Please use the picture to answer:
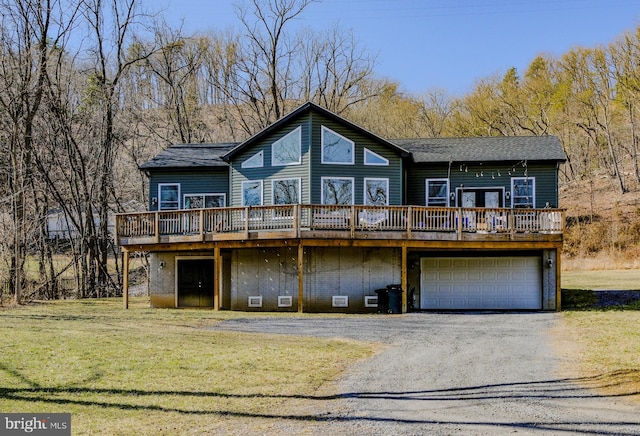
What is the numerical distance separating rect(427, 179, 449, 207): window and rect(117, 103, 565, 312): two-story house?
0.12 feet

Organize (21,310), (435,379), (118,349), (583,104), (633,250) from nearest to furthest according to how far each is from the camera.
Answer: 1. (435,379)
2. (118,349)
3. (21,310)
4. (633,250)
5. (583,104)

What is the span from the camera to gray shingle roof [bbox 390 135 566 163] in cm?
2423

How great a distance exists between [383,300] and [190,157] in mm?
9984

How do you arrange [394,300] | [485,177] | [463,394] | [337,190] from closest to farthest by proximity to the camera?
[463,394] → [394,300] → [337,190] → [485,177]

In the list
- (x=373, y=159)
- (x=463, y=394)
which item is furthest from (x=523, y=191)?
(x=463, y=394)

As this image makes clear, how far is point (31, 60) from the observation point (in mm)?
29141

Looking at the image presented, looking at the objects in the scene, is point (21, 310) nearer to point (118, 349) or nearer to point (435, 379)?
point (118, 349)

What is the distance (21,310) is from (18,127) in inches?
380

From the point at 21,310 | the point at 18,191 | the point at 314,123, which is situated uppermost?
the point at 314,123

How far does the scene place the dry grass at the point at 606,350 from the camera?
10.4 m

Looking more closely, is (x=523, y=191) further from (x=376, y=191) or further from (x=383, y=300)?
(x=383, y=300)

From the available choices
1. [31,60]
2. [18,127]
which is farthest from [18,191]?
[31,60]

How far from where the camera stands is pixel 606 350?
1338 centimetres

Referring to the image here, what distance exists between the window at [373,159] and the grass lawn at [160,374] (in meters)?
9.26
